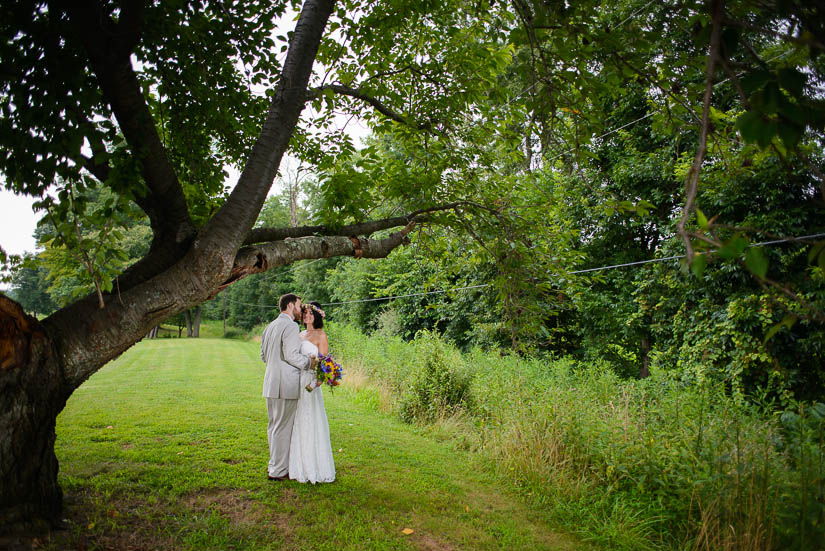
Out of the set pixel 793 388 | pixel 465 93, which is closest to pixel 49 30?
pixel 465 93

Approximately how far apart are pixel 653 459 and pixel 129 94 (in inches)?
225

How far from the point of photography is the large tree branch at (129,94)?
322 centimetres

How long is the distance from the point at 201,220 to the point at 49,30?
204 centimetres

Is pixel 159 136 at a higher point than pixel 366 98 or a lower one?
lower

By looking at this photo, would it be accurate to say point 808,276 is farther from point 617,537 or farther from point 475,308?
point 475,308

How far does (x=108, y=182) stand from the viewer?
3.19m

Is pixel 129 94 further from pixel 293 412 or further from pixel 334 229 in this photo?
pixel 293 412

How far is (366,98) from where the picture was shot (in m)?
5.25

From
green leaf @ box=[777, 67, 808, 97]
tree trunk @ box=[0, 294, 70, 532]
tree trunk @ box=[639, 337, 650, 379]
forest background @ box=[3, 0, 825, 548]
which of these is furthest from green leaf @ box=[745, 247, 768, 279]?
tree trunk @ box=[639, 337, 650, 379]

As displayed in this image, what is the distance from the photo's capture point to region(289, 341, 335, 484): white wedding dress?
5605 mm

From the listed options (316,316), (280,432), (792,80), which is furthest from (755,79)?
(316,316)

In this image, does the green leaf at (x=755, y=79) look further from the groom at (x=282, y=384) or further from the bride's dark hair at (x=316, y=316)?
the bride's dark hair at (x=316, y=316)

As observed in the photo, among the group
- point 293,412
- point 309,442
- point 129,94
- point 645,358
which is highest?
point 129,94

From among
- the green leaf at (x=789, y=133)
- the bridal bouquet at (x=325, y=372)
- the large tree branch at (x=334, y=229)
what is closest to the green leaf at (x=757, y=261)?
the green leaf at (x=789, y=133)
